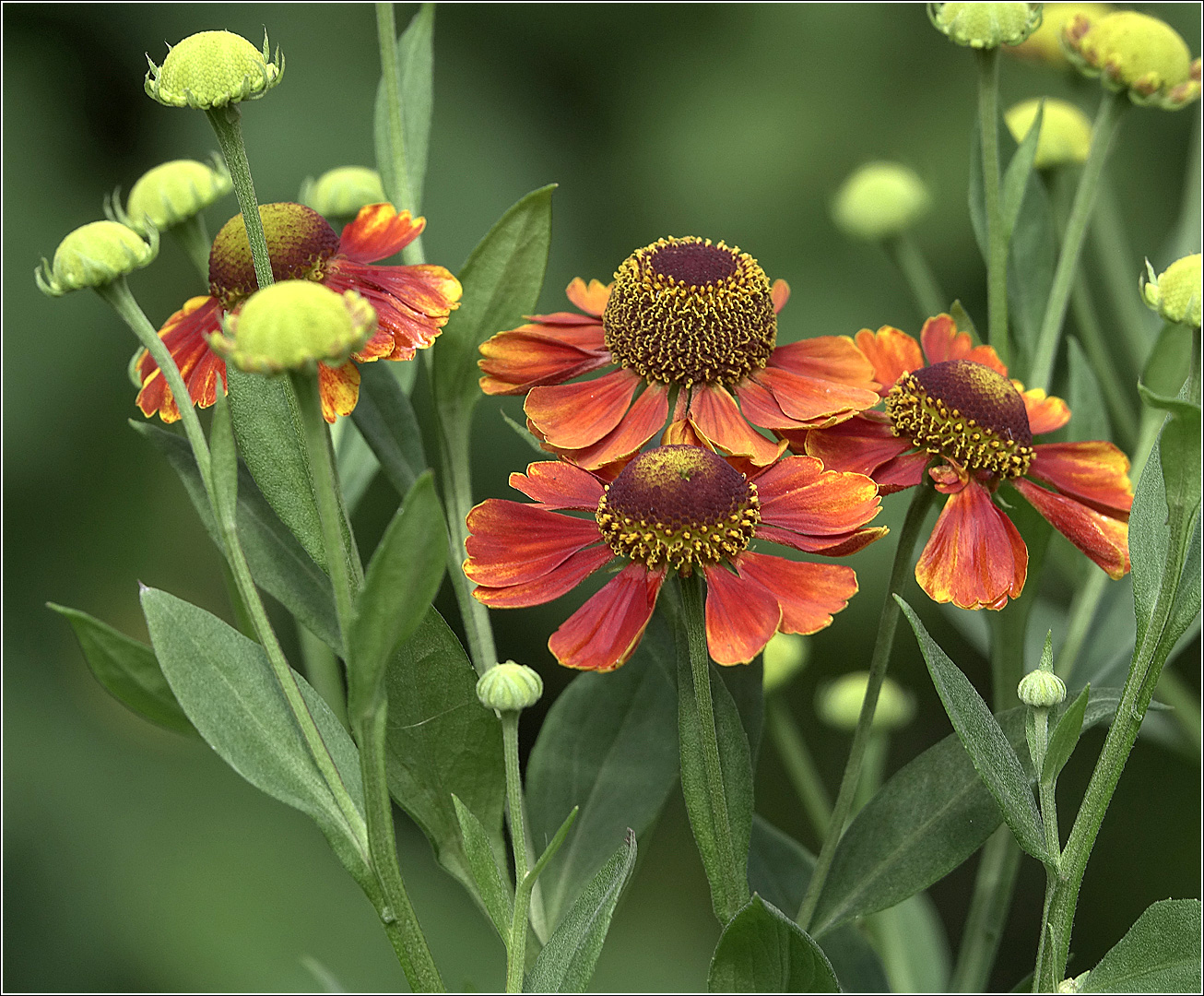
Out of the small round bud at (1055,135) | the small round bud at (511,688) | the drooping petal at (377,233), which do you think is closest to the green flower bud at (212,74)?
the drooping petal at (377,233)

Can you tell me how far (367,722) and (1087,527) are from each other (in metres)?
0.28

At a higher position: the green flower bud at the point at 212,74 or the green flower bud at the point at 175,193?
the green flower bud at the point at 212,74

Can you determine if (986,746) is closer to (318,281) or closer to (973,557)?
(973,557)

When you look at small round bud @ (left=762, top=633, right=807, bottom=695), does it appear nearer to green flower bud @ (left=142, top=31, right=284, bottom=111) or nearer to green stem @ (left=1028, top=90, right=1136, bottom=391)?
green stem @ (left=1028, top=90, right=1136, bottom=391)

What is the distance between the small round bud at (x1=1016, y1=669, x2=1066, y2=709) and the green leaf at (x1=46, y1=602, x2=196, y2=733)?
0.31 meters

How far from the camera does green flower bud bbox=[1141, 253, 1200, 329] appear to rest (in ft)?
1.39

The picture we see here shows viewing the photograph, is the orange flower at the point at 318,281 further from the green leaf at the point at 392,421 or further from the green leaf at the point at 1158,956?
the green leaf at the point at 1158,956

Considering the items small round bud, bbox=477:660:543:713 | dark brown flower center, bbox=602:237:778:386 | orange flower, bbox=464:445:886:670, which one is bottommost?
small round bud, bbox=477:660:543:713

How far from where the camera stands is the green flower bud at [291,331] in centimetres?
35

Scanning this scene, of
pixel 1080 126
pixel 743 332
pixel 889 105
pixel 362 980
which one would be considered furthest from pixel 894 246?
pixel 362 980

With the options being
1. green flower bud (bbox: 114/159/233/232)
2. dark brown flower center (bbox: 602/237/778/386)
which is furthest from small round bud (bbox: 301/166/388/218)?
dark brown flower center (bbox: 602/237/778/386)

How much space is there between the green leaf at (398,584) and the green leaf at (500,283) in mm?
198

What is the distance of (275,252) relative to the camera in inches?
20.3

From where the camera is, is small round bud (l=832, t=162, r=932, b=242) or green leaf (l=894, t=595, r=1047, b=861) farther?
small round bud (l=832, t=162, r=932, b=242)
